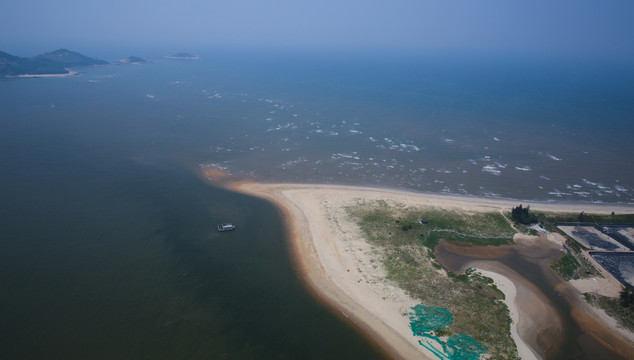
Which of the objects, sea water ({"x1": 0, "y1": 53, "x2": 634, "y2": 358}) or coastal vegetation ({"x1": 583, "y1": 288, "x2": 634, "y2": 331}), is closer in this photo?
sea water ({"x1": 0, "y1": 53, "x2": 634, "y2": 358})

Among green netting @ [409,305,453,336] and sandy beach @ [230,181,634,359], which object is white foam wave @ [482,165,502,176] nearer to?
sandy beach @ [230,181,634,359]

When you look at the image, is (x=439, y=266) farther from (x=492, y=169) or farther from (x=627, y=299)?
(x=492, y=169)

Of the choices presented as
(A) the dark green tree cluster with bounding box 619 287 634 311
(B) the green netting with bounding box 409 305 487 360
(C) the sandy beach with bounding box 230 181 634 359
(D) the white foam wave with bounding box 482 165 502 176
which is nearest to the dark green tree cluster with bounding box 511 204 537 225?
(C) the sandy beach with bounding box 230 181 634 359

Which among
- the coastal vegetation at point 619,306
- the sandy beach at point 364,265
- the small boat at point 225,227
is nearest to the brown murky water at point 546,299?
the sandy beach at point 364,265

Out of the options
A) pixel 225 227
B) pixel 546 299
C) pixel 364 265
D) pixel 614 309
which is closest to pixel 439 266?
pixel 364 265

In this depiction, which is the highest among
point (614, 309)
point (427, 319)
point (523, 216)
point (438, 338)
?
point (523, 216)
